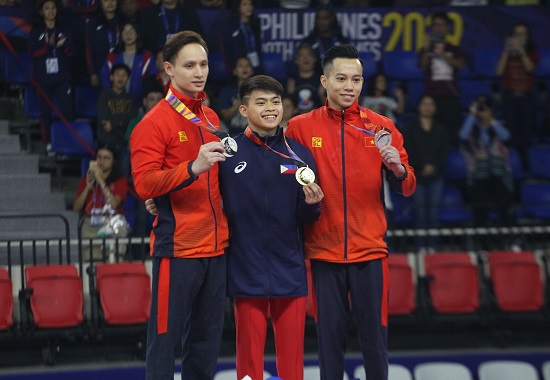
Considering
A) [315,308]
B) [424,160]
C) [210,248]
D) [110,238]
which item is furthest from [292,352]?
[424,160]

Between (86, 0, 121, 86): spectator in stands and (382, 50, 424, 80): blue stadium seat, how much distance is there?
2.96m

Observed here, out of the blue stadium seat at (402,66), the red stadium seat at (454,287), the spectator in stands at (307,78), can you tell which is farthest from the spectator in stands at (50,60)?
the red stadium seat at (454,287)

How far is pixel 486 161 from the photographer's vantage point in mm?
10688

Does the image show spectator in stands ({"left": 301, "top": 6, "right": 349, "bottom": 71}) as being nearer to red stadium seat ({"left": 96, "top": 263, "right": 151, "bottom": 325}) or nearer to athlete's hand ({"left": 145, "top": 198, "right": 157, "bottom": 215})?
red stadium seat ({"left": 96, "top": 263, "right": 151, "bottom": 325})

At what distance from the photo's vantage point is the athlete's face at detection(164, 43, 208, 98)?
553 centimetres

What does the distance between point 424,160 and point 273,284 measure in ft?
16.1

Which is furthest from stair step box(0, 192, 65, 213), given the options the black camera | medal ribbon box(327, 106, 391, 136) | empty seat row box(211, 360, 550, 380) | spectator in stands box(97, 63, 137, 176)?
medal ribbon box(327, 106, 391, 136)

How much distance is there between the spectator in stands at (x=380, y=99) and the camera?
10.7 metres

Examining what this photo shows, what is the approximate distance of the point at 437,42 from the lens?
11.2 meters

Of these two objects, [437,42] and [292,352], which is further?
[437,42]

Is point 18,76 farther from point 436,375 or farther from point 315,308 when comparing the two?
point 315,308

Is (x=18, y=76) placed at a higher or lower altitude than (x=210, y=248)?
higher

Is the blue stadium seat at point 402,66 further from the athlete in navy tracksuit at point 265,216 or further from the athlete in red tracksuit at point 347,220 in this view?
the athlete in navy tracksuit at point 265,216

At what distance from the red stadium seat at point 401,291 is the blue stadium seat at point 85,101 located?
11.7ft
